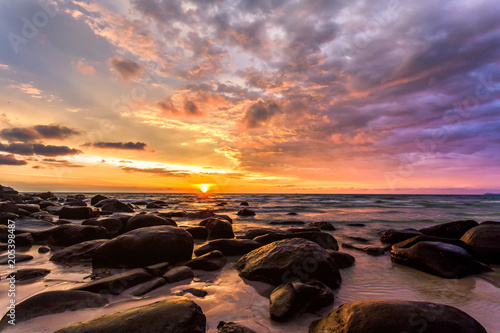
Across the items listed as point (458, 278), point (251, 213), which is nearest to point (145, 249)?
point (458, 278)

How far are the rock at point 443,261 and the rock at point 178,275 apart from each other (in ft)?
15.7

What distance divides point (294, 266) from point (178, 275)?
210cm

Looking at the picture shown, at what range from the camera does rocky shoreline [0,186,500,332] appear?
2.39 meters

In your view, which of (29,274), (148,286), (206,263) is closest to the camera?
(148,286)

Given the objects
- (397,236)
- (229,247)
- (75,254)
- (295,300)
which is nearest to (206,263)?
(229,247)

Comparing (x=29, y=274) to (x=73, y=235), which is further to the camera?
(x=73, y=235)

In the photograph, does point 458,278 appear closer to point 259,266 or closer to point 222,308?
point 259,266

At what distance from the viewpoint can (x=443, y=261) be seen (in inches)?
189

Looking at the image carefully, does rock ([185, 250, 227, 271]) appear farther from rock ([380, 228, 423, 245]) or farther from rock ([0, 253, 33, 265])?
rock ([380, 228, 423, 245])

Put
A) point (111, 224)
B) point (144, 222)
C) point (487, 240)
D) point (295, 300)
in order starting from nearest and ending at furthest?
point (295, 300), point (487, 240), point (144, 222), point (111, 224)

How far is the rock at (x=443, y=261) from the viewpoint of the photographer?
4.66 meters

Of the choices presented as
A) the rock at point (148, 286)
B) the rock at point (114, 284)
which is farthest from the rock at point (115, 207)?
the rock at point (148, 286)

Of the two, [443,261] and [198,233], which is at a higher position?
[443,261]

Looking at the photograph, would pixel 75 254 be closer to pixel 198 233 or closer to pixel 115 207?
pixel 198 233
